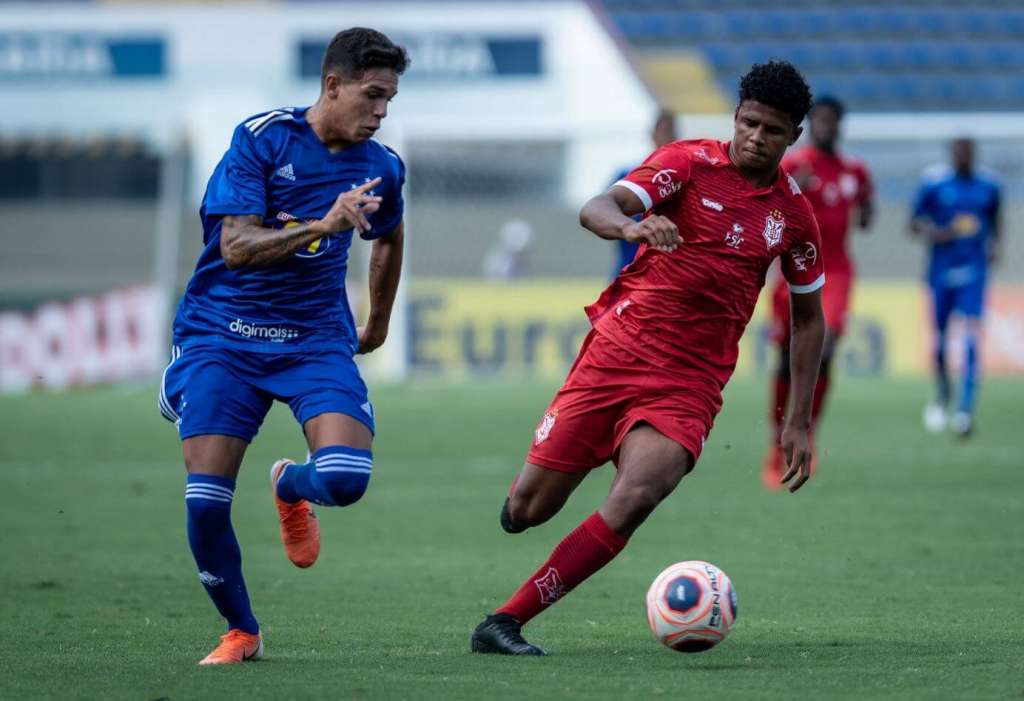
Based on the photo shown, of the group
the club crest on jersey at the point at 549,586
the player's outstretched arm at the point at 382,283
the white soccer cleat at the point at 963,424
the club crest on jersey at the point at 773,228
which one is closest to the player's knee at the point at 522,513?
the club crest on jersey at the point at 549,586

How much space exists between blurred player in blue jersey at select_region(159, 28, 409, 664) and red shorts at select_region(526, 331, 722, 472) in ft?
2.19

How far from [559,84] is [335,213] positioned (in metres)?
32.3

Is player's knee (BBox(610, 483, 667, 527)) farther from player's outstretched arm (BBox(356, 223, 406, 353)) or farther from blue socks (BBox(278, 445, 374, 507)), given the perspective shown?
player's outstretched arm (BBox(356, 223, 406, 353))

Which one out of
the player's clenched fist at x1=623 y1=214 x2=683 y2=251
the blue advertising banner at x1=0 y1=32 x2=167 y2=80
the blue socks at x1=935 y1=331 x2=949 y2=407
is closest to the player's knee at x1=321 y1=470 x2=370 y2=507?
the player's clenched fist at x1=623 y1=214 x2=683 y2=251

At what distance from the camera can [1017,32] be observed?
35.4 metres

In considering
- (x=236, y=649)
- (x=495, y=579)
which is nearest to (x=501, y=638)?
(x=236, y=649)

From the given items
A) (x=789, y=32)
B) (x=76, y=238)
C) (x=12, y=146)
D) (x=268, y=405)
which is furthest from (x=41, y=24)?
(x=268, y=405)

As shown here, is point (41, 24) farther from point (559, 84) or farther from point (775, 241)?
point (775, 241)

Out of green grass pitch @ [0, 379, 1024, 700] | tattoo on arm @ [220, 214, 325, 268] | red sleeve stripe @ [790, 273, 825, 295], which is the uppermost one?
tattoo on arm @ [220, 214, 325, 268]

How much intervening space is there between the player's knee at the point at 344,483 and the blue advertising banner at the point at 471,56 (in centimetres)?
3296

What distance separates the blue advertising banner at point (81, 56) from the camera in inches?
1549

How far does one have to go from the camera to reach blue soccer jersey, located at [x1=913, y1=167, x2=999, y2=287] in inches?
630

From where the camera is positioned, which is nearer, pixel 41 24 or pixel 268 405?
pixel 268 405

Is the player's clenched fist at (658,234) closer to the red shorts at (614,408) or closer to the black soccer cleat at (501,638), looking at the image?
the red shorts at (614,408)
